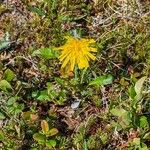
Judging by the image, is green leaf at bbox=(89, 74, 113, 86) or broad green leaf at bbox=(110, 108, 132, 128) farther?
green leaf at bbox=(89, 74, 113, 86)

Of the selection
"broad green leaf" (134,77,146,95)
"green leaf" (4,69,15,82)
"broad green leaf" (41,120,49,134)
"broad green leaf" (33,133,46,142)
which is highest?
"green leaf" (4,69,15,82)

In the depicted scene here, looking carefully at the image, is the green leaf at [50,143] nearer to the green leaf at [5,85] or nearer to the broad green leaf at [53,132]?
the broad green leaf at [53,132]

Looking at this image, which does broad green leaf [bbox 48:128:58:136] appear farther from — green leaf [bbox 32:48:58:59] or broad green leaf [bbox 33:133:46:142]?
green leaf [bbox 32:48:58:59]

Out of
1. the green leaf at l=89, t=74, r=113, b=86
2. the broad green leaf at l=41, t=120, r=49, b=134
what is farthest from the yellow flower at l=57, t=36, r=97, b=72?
the broad green leaf at l=41, t=120, r=49, b=134

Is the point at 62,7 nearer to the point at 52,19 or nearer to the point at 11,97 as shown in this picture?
the point at 52,19

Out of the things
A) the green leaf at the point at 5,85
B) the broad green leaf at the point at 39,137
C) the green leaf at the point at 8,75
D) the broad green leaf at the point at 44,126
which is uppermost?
the green leaf at the point at 8,75

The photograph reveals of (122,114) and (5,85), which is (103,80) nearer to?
(122,114)

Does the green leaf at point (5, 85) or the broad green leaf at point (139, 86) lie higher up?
the green leaf at point (5, 85)

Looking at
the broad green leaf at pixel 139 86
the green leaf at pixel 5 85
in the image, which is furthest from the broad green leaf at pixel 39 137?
the broad green leaf at pixel 139 86

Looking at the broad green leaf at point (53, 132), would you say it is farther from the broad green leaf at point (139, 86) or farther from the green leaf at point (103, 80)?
the broad green leaf at point (139, 86)

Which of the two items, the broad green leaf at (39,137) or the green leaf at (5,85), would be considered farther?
the green leaf at (5,85)

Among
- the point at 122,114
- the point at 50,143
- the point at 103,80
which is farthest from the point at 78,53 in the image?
the point at 50,143
